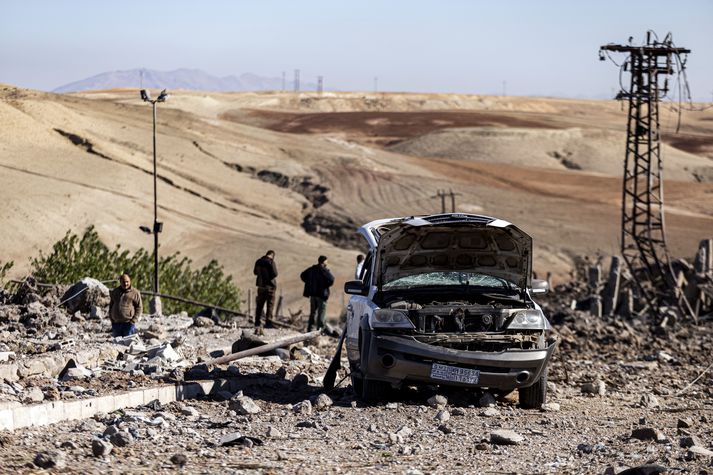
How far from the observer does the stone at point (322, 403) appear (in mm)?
12883

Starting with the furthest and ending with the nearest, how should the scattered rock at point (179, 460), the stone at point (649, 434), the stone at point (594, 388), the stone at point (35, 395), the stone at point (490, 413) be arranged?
the stone at point (594, 388)
the stone at point (490, 413)
the stone at point (35, 395)
the stone at point (649, 434)
the scattered rock at point (179, 460)

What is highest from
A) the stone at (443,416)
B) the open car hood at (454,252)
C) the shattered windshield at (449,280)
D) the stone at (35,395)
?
the open car hood at (454,252)

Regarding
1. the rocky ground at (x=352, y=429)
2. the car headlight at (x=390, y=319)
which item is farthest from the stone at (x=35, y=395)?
the car headlight at (x=390, y=319)

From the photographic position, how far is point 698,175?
9000 cm

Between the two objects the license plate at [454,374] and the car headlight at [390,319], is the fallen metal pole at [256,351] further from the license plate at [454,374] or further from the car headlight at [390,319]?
the license plate at [454,374]

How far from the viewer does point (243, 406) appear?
12477 mm

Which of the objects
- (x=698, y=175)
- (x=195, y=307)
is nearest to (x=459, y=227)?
(x=195, y=307)

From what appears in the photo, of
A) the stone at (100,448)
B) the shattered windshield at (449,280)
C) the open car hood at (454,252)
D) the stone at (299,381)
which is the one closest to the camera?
the stone at (100,448)

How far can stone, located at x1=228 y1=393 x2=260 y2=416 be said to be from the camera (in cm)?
1245

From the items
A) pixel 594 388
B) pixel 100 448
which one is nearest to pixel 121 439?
pixel 100 448

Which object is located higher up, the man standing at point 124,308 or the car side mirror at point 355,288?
the car side mirror at point 355,288

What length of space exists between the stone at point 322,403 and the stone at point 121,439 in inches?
121

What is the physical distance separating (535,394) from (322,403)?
2.27m

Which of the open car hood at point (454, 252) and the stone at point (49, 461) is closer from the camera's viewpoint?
the stone at point (49, 461)
